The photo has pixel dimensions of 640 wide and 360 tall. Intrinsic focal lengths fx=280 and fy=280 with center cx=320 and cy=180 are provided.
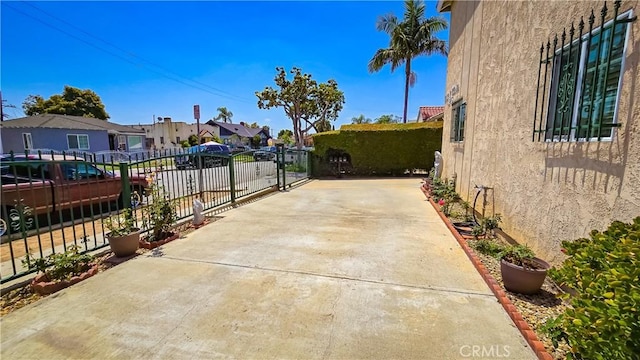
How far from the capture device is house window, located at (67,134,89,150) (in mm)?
23400

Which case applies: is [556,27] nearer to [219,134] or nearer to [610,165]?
[610,165]

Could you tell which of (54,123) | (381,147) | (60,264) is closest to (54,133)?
(54,123)

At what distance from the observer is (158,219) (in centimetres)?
486

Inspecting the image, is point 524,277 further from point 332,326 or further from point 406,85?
point 406,85

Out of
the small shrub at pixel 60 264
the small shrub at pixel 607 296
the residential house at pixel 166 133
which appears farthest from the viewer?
the residential house at pixel 166 133

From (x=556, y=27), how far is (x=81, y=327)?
6076 millimetres

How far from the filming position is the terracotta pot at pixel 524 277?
2898 millimetres

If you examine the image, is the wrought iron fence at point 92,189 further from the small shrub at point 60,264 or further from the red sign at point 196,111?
the red sign at point 196,111

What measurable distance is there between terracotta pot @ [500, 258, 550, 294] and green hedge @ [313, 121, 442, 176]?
1193 centimetres

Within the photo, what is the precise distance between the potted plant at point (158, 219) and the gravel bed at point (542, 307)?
16.7ft

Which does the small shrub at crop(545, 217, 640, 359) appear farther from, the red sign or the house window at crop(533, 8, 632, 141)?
the red sign

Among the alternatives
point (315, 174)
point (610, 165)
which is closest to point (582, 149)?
point (610, 165)
